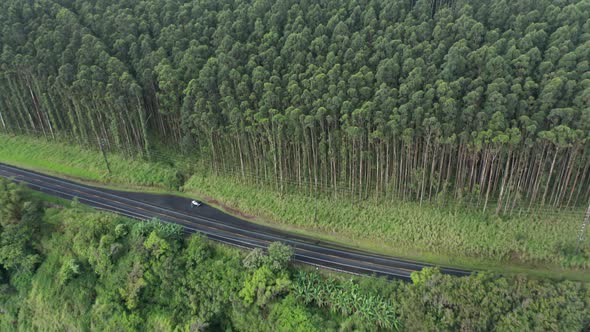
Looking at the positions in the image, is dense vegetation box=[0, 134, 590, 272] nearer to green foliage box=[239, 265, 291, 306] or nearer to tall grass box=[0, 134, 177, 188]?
tall grass box=[0, 134, 177, 188]

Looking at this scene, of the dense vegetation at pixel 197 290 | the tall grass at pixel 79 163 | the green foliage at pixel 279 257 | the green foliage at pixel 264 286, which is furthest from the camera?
the tall grass at pixel 79 163

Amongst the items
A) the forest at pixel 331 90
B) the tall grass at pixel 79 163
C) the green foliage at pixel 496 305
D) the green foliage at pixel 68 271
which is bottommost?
the green foliage at pixel 68 271

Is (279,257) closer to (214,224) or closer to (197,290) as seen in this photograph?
(197,290)

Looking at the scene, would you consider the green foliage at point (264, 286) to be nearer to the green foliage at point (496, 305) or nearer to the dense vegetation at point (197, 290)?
the dense vegetation at point (197, 290)

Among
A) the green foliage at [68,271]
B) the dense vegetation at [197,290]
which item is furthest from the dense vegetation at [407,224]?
the green foliage at [68,271]

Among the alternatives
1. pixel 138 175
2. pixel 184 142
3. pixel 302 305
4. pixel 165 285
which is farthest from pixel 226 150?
pixel 302 305

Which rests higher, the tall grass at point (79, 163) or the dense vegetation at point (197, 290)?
the tall grass at point (79, 163)

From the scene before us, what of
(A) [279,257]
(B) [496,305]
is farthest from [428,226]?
(A) [279,257]
